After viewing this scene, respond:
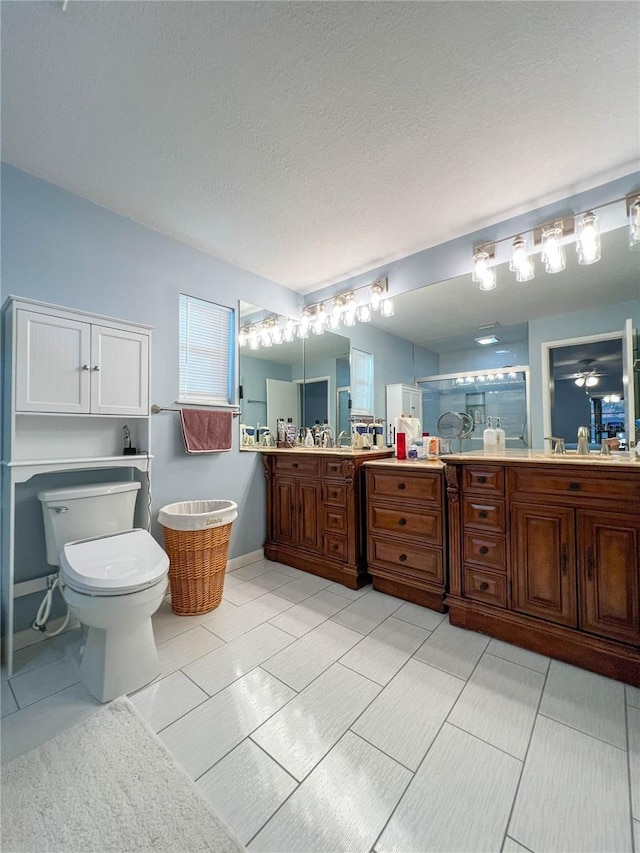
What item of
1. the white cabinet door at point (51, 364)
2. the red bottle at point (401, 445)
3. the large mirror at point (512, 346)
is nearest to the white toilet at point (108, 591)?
the white cabinet door at point (51, 364)

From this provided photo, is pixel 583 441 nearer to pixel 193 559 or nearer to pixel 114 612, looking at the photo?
pixel 193 559

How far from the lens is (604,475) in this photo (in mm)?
1471

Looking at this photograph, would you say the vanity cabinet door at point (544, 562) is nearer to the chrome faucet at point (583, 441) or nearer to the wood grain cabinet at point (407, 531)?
the wood grain cabinet at point (407, 531)

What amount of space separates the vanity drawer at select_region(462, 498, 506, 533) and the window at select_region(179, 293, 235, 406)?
1847 millimetres

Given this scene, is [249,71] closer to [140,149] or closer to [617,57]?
[140,149]

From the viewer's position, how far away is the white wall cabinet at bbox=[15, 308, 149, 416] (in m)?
1.63

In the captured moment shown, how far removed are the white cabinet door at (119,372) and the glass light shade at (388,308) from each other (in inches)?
68.1

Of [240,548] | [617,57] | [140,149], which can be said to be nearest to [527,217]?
[617,57]

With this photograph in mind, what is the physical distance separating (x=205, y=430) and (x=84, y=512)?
892 mm

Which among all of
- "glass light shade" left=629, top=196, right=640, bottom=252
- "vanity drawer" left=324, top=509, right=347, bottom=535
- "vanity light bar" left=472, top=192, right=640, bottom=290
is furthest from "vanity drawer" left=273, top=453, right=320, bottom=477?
"glass light shade" left=629, top=196, right=640, bottom=252

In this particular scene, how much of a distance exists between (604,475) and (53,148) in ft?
9.53

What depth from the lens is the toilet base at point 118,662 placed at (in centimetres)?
138

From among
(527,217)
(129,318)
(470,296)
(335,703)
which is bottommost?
(335,703)

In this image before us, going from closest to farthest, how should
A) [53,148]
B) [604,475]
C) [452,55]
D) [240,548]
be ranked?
[452,55]
[604,475]
[53,148]
[240,548]
